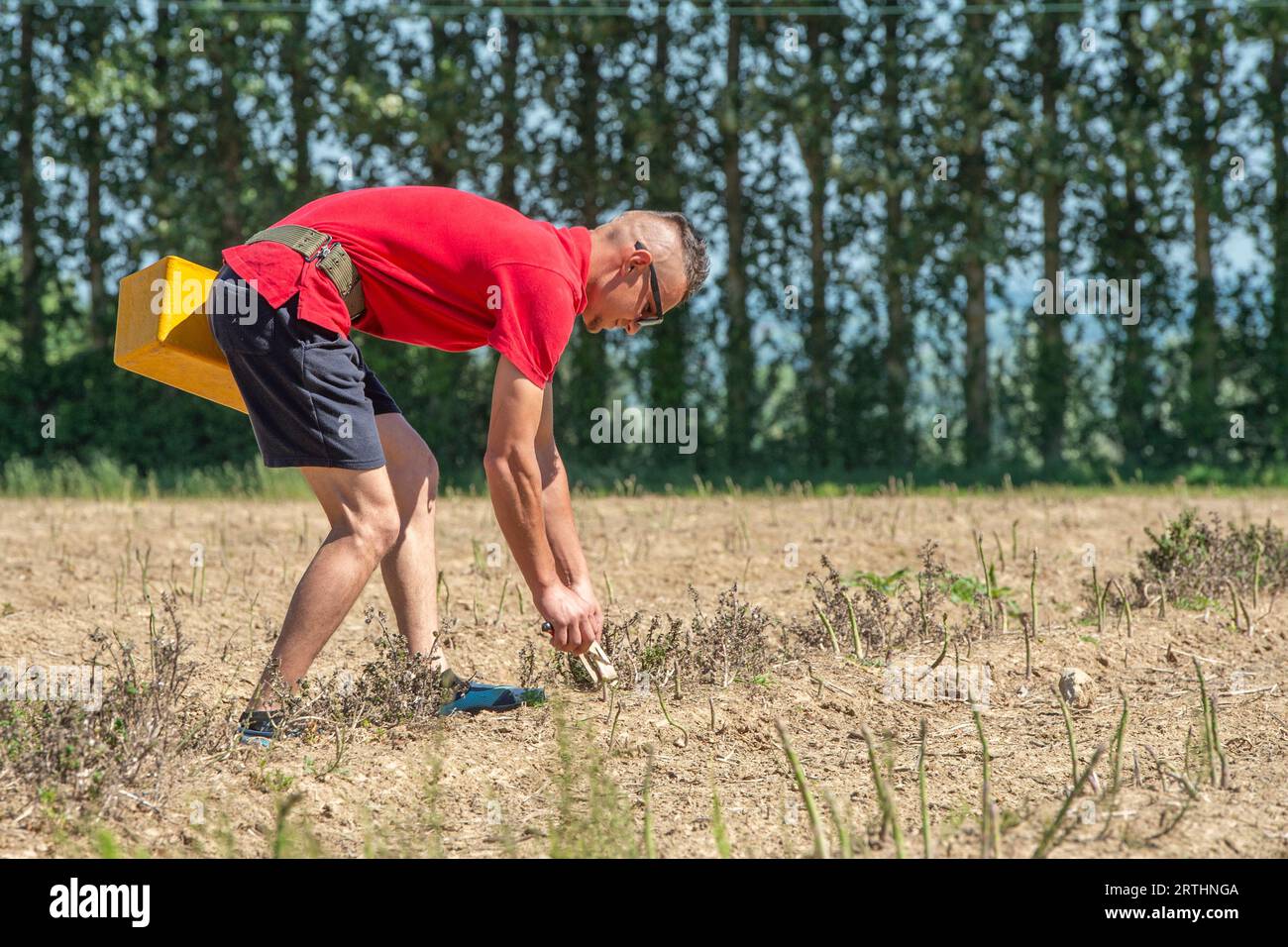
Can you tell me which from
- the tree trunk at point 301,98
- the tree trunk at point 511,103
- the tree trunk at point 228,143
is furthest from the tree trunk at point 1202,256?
the tree trunk at point 228,143

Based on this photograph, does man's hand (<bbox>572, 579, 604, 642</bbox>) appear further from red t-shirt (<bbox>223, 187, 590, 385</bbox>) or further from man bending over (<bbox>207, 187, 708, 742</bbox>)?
red t-shirt (<bbox>223, 187, 590, 385</bbox>)

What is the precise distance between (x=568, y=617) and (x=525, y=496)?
1.03ft

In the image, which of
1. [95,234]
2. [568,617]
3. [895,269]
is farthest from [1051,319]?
[568,617]

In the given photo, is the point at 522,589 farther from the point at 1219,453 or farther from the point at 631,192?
the point at 1219,453

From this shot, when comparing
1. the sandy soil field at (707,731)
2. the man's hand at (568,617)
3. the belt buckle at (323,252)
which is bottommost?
the sandy soil field at (707,731)

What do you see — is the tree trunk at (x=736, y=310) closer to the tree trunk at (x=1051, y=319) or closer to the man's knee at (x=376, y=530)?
the tree trunk at (x=1051, y=319)

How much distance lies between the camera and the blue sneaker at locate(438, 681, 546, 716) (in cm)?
353

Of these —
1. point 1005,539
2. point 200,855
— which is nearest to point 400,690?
point 200,855

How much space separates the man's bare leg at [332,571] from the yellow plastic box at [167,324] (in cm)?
32

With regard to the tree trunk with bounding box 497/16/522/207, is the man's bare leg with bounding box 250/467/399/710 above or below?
below

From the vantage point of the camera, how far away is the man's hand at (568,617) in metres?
3.01

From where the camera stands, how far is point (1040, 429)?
1052 centimetres

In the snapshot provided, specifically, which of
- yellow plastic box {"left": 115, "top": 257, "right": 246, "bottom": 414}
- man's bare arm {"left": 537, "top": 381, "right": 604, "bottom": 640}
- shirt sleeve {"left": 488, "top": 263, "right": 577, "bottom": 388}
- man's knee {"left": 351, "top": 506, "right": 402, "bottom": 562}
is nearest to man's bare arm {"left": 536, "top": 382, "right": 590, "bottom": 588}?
man's bare arm {"left": 537, "top": 381, "right": 604, "bottom": 640}

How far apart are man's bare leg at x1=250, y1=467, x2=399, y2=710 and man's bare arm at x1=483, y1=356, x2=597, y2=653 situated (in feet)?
1.29
